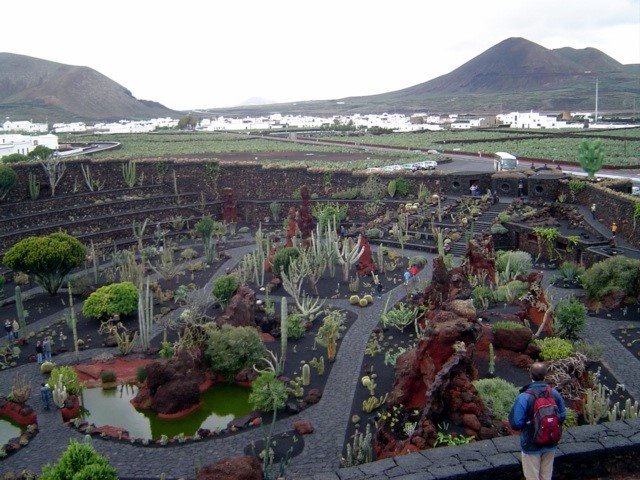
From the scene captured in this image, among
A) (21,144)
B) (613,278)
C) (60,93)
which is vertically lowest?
(613,278)

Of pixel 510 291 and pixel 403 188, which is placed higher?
pixel 403 188

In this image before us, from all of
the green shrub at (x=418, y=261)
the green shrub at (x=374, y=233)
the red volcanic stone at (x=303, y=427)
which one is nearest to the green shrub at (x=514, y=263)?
the green shrub at (x=418, y=261)

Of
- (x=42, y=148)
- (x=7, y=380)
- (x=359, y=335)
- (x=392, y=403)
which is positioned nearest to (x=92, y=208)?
(x=42, y=148)

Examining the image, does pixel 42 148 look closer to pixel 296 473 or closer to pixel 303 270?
pixel 303 270

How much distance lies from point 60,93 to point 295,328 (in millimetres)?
133753

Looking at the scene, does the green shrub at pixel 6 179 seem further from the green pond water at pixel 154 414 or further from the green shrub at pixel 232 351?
the green shrub at pixel 232 351

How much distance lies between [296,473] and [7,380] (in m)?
8.00

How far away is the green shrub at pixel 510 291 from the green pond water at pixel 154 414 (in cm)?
734

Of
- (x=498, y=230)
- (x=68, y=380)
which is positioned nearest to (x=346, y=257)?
(x=498, y=230)

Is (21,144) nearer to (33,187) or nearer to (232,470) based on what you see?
(33,187)

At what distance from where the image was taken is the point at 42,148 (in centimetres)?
3875

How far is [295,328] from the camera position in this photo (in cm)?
1580

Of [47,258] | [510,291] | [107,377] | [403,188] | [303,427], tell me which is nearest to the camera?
[303,427]

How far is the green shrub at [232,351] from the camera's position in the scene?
13.4 m
